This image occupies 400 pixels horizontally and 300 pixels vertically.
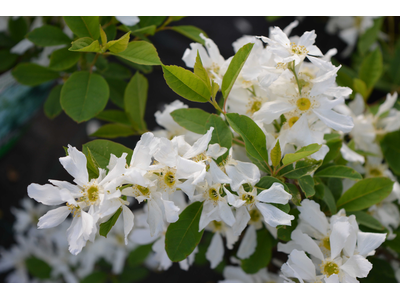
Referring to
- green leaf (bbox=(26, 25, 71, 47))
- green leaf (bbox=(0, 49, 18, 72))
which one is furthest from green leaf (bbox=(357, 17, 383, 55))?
green leaf (bbox=(0, 49, 18, 72))

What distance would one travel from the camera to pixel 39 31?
80 centimetres

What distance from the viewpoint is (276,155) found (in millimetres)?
604

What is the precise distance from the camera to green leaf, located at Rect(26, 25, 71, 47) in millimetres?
790

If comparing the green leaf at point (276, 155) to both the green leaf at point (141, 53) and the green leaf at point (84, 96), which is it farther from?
the green leaf at point (84, 96)

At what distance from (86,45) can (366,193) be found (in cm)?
68

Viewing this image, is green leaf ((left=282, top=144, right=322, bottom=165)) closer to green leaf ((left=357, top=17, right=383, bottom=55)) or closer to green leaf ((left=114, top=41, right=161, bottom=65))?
green leaf ((left=114, top=41, right=161, bottom=65))

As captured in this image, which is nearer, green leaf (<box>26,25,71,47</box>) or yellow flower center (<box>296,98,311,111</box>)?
yellow flower center (<box>296,98,311,111</box>)

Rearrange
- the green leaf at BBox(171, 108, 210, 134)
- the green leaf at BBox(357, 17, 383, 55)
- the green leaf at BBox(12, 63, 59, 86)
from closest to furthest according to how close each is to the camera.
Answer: the green leaf at BBox(171, 108, 210, 134) < the green leaf at BBox(12, 63, 59, 86) < the green leaf at BBox(357, 17, 383, 55)

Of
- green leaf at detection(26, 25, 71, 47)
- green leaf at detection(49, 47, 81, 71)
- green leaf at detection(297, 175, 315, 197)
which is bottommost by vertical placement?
green leaf at detection(297, 175, 315, 197)

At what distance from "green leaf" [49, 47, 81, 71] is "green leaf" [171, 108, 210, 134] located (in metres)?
A: 0.32

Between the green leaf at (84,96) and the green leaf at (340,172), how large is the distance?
0.50 meters

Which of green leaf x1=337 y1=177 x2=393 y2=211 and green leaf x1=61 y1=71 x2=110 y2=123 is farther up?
green leaf x1=61 y1=71 x2=110 y2=123

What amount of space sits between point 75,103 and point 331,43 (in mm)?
1465

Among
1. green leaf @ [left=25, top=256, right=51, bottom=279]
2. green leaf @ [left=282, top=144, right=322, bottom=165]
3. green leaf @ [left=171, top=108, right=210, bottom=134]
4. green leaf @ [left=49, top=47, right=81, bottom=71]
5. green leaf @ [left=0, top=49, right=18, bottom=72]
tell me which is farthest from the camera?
green leaf @ [left=25, top=256, right=51, bottom=279]
